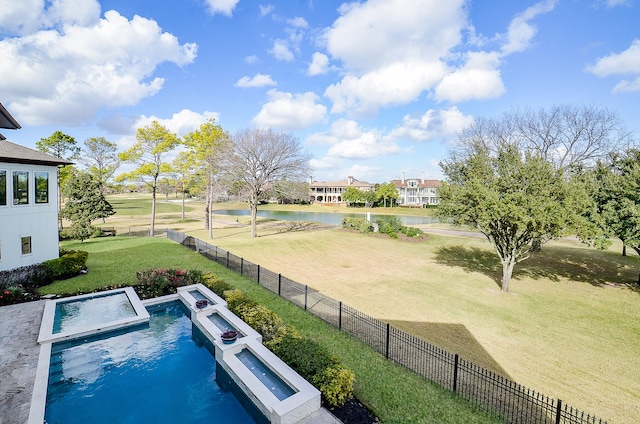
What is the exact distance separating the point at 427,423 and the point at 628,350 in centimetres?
873

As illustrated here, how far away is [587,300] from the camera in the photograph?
14852mm

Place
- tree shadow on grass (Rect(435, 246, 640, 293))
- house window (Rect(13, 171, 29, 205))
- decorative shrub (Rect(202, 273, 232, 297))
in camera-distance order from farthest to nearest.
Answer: tree shadow on grass (Rect(435, 246, 640, 293)) < house window (Rect(13, 171, 29, 205)) < decorative shrub (Rect(202, 273, 232, 297))

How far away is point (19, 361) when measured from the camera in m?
8.38

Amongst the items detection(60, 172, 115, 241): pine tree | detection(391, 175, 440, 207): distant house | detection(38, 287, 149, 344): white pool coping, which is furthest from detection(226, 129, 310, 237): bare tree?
detection(391, 175, 440, 207): distant house

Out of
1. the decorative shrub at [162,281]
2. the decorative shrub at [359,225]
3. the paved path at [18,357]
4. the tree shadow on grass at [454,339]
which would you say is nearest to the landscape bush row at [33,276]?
the paved path at [18,357]

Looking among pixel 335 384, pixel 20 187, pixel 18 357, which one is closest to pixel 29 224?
pixel 20 187

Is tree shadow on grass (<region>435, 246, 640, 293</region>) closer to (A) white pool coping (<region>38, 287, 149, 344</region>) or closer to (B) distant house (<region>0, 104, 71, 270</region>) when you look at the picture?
(A) white pool coping (<region>38, 287, 149, 344</region>)

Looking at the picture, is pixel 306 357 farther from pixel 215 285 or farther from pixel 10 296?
pixel 10 296

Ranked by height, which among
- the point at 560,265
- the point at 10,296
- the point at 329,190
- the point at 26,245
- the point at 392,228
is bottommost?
the point at 560,265

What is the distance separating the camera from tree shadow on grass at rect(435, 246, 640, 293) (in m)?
18.8

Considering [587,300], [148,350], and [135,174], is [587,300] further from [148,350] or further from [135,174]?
[135,174]

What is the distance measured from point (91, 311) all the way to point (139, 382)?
19.7 ft

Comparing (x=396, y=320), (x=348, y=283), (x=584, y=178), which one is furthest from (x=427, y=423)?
(x=584, y=178)

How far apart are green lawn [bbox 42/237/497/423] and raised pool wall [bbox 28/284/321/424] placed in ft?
4.79
